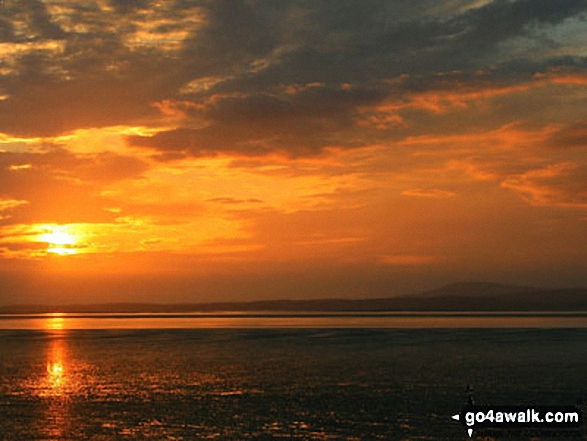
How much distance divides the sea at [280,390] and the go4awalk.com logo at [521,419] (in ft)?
1.39

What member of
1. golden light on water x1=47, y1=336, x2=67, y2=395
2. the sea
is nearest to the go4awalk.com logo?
the sea

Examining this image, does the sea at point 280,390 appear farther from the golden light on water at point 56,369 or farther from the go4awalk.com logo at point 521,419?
the go4awalk.com logo at point 521,419

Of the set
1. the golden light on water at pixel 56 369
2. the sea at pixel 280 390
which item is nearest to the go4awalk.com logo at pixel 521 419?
the sea at pixel 280 390

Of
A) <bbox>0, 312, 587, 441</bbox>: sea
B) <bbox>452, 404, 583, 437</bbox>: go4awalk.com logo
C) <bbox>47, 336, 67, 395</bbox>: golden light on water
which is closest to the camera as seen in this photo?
<bbox>452, 404, 583, 437</bbox>: go4awalk.com logo

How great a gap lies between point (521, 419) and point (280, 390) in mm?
13484

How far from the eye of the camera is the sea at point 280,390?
2861 cm

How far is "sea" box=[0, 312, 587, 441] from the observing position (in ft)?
93.9

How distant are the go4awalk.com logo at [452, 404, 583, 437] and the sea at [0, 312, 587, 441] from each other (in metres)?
0.42

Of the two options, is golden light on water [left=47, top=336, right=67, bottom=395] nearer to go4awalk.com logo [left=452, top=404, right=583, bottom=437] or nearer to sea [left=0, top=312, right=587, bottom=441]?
sea [left=0, top=312, right=587, bottom=441]

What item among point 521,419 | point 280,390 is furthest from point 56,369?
point 521,419

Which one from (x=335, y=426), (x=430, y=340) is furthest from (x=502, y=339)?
(x=335, y=426)

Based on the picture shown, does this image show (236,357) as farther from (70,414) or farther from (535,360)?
(70,414)

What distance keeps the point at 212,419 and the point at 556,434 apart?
1295cm

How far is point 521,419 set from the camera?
28547 millimetres
